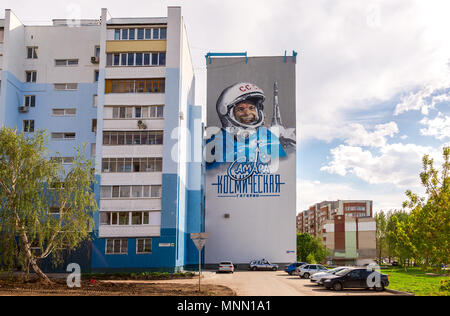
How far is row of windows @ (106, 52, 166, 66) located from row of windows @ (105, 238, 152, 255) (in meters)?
17.0

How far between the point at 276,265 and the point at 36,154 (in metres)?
36.4

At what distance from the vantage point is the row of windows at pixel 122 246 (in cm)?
4241

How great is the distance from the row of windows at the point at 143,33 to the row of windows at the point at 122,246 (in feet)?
64.1

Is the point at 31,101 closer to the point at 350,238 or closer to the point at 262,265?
the point at 262,265

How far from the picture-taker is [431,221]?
1891 centimetres

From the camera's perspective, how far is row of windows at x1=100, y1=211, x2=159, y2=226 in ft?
141

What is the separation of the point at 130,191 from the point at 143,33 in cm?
1546

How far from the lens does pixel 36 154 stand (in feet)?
93.0

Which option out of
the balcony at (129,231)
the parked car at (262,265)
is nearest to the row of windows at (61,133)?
the balcony at (129,231)

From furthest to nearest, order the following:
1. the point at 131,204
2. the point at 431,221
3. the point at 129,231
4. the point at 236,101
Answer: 1. the point at 236,101
2. the point at 131,204
3. the point at 129,231
4. the point at 431,221

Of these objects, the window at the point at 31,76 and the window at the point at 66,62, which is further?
the window at the point at 31,76

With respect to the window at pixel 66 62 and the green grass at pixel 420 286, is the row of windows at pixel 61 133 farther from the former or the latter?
the green grass at pixel 420 286

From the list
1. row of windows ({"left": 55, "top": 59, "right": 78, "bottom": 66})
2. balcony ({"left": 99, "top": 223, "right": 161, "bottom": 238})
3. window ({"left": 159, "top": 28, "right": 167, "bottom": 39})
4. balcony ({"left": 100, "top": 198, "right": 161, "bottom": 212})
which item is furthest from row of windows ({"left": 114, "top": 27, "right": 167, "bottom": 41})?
balcony ({"left": 99, "top": 223, "right": 161, "bottom": 238})

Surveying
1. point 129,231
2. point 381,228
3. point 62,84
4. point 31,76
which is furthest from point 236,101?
point 381,228
